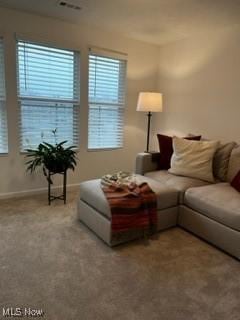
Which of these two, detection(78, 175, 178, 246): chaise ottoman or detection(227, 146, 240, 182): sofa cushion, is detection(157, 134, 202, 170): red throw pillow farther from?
detection(227, 146, 240, 182): sofa cushion

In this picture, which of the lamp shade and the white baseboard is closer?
the white baseboard

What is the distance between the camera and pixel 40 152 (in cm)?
316

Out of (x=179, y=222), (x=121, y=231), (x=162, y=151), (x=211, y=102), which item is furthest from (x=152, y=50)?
(x=121, y=231)

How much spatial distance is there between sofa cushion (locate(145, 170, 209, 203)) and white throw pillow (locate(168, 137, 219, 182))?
0.08 meters

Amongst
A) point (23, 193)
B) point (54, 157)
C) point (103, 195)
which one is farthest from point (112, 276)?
point (23, 193)

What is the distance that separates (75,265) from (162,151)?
1.91m

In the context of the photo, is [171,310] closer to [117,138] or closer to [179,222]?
[179,222]

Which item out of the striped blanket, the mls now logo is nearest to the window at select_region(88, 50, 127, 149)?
the striped blanket

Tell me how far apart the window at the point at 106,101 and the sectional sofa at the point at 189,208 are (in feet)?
4.44

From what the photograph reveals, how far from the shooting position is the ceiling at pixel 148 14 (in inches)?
107

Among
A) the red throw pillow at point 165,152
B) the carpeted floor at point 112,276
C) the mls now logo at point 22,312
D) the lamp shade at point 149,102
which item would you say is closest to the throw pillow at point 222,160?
the red throw pillow at point 165,152

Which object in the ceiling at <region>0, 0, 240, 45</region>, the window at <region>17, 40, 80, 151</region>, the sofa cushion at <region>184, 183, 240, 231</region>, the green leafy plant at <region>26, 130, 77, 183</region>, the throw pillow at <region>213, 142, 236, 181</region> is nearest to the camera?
the sofa cushion at <region>184, 183, 240, 231</region>

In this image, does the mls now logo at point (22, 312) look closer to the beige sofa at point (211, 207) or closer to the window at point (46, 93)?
the beige sofa at point (211, 207)

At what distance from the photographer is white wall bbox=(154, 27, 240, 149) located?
11.0 ft
